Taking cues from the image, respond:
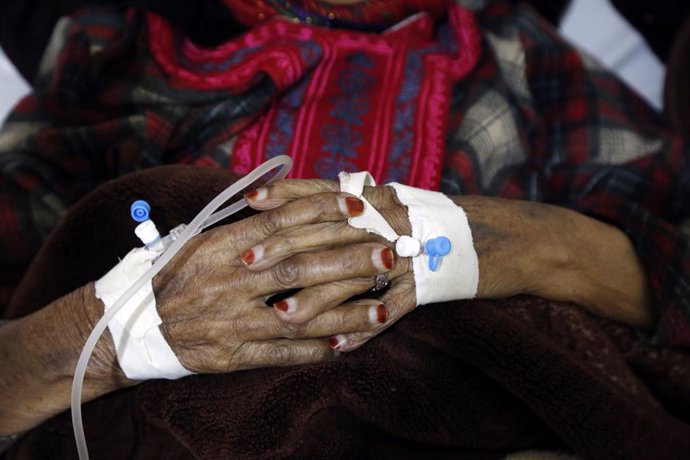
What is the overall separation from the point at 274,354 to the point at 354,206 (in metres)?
0.21

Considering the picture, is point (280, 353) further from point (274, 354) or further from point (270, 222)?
point (270, 222)

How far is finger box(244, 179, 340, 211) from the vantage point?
0.79m

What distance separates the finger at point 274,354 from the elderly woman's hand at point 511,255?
4cm

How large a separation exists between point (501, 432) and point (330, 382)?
25cm

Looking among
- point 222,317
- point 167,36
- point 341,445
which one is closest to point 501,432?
point 341,445

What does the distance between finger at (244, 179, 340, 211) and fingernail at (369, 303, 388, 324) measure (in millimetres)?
165

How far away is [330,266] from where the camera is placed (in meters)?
0.77

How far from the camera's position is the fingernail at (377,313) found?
79 centimetres

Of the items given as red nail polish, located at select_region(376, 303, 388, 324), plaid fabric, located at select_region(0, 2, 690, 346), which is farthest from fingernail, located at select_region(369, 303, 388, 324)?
plaid fabric, located at select_region(0, 2, 690, 346)

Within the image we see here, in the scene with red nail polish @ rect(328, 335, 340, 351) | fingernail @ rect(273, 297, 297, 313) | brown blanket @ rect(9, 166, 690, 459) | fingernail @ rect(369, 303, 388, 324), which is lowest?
brown blanket @ rect(9, 166, 690, 459)

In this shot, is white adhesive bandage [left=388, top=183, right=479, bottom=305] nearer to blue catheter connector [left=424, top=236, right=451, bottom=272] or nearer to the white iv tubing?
blue catheter connector [left=424, top=236, right=451, bottom=272]

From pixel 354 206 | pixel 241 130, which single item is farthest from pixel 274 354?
pixel 241 130

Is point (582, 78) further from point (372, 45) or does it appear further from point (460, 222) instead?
point (460, 222)

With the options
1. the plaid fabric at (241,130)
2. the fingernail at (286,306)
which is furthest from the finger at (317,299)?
the plaid fabric at (241,130)
